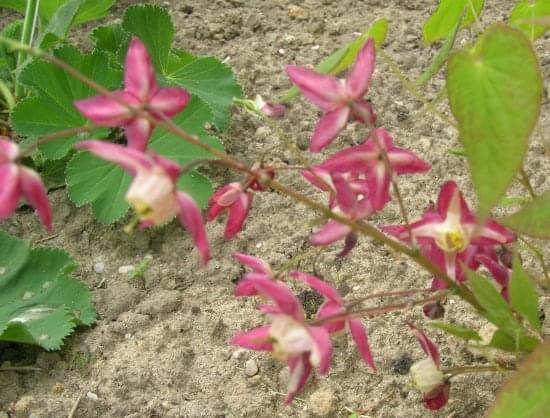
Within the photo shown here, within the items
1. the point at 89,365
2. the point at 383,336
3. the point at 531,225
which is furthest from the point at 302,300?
the point at 531,225

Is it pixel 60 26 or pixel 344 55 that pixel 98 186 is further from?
pixel 344 55

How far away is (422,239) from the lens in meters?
0.92

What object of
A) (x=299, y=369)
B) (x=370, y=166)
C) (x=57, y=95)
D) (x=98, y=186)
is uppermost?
(x=370, y=166)

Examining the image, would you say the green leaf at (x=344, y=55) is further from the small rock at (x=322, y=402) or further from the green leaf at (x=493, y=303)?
the small rock at (x=322, y=402)

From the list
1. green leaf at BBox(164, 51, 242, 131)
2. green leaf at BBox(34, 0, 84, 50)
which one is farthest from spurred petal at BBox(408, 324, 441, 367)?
green leaf at BBox(34, 0, 84, 50)

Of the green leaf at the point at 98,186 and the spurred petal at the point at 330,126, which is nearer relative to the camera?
the spurred petal at the point at 330,126

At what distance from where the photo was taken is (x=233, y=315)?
1.43 m

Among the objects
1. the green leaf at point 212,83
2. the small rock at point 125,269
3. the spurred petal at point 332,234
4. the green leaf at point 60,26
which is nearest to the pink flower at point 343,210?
the spurred petal at point 332,234

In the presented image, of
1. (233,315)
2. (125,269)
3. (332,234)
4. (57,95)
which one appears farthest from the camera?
(57,95)

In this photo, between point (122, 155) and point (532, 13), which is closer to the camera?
point (122, 155)

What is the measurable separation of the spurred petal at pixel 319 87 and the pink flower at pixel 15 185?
0.27 meters

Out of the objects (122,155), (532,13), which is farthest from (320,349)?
(532,13)

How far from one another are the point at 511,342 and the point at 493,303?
91 mm

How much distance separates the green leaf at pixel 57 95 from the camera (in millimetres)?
1649
